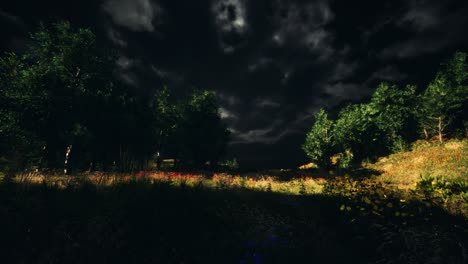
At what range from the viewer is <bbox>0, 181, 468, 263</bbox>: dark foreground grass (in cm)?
316

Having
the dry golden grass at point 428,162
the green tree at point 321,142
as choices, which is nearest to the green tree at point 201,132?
the green tree at point 321,142

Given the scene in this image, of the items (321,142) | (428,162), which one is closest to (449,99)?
(428,162)

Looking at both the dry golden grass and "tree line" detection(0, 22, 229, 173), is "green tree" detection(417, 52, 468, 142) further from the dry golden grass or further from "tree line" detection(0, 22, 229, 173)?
"tree line" detection(0, 22, 229, 173)

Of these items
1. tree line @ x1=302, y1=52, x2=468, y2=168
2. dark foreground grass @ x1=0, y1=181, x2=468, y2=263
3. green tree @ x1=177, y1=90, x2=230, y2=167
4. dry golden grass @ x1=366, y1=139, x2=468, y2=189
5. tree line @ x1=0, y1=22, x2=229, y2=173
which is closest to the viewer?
dark foreground grass @ x1=0, y1=181, x2=468, y2=263

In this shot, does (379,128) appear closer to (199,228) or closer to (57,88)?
(199,228)

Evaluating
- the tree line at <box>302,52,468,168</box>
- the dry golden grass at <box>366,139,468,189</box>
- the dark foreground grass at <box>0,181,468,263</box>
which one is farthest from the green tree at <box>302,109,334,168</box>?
the dark foreground grass at <box>0,181,468,263</box>

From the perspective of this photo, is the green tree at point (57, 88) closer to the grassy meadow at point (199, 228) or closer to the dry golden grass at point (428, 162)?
the grassy meadow at point (199, 228)

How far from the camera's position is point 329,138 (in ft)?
121

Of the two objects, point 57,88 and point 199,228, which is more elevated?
point 57,88

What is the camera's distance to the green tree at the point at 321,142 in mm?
36469

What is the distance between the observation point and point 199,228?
405cm

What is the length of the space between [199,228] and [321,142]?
36.9 m

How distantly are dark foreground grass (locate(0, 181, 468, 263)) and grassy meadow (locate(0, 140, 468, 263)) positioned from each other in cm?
2

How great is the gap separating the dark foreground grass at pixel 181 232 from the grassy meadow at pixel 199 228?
2 centimetres
